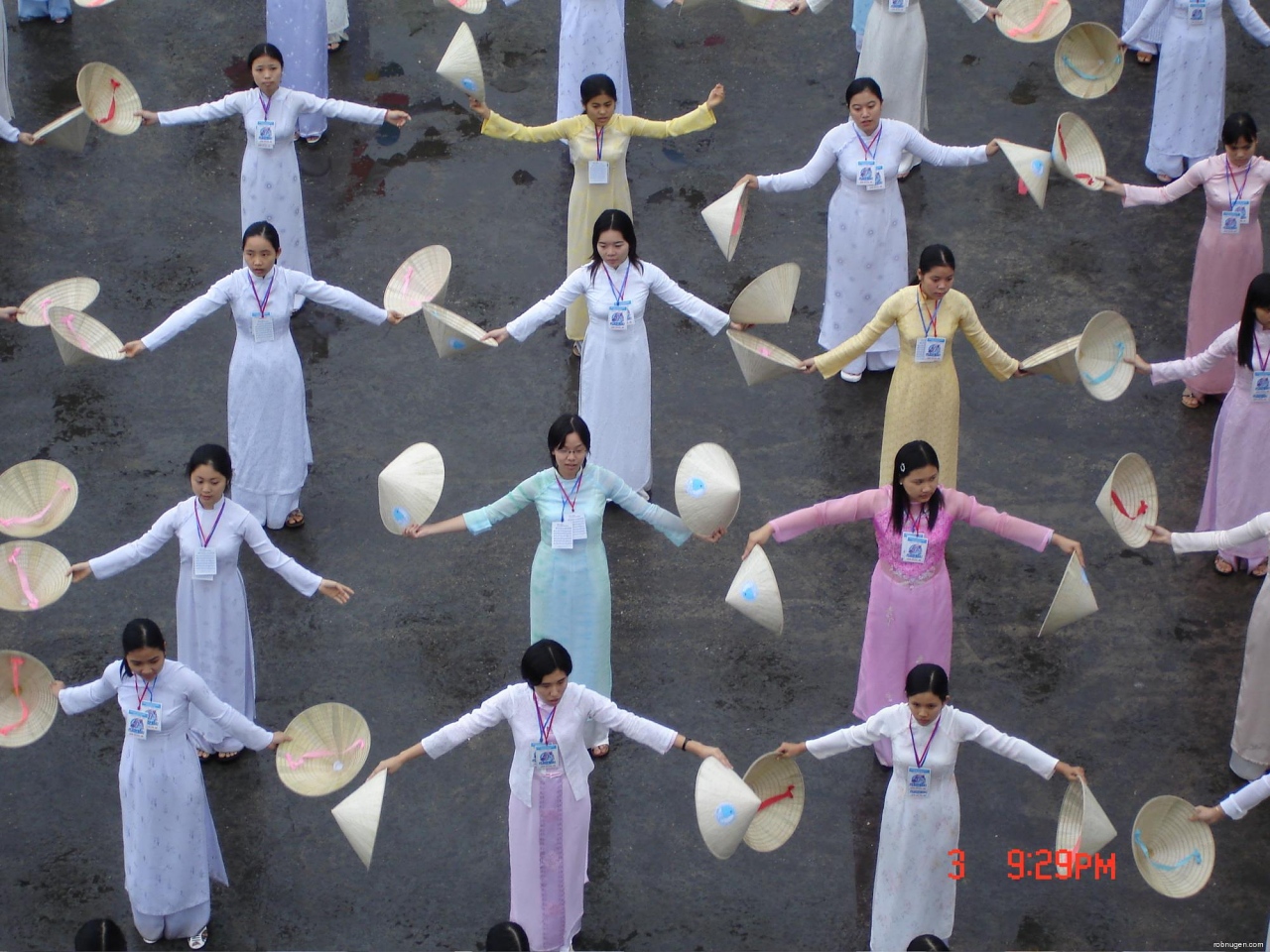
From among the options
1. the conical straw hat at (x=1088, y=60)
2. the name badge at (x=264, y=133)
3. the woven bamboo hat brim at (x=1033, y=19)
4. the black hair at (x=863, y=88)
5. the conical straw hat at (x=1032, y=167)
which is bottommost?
the conical straw hat at (x=1032, y=167)

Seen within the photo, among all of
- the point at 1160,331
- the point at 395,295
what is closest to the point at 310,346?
the point at 395,295

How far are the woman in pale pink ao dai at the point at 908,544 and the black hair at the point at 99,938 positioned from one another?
2776 mm

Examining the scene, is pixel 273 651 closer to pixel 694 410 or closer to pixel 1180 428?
pixel 694 410

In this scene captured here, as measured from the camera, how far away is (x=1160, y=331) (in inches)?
449

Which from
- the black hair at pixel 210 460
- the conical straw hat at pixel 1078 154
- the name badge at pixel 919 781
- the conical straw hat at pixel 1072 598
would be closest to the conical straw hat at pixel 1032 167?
the conical straw hat at pixel 1078 154

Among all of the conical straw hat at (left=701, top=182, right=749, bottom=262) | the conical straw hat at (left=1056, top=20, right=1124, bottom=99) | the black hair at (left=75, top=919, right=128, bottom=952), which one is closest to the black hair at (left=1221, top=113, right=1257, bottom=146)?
the conical straw hat at (left=1056, top=20, right=1124, bottom=99)

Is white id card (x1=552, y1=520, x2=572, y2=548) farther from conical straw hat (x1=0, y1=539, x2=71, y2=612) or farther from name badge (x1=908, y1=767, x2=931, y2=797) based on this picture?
conical straw hat (x1=0, y1=539, x2=71, y2=612)

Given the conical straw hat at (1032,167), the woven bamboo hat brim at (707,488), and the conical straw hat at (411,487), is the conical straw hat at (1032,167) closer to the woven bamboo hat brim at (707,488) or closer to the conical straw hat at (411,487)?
the woven bamboo hat brim at (707,488)

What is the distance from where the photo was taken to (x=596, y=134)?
34.7 feet

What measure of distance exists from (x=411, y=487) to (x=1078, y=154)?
3.86 m

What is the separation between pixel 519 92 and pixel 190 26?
2.35 metres

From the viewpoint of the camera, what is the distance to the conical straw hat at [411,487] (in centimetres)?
844

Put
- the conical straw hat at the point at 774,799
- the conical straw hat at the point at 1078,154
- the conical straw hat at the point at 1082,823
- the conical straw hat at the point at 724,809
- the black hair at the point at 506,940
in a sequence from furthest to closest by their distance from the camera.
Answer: the conical straw hat at the point at 1078,154 → the conical straw hat at the point at 774,799 → the conical straw hat at the point at 1082,823 → the conical straw hat at the point at 724,809 → the black hair at the point at 506,940

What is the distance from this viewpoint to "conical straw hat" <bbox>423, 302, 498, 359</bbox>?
30.9 feet
